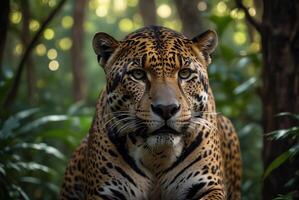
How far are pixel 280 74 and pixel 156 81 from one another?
6.63ft

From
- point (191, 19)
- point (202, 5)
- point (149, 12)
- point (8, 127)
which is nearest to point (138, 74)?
point (8, 127)

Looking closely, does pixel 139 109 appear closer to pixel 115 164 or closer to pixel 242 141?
pixel 115 164

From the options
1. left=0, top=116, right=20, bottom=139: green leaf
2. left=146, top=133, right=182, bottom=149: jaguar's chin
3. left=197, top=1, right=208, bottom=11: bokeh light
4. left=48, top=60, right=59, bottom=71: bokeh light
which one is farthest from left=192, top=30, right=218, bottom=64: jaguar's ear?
left=48, top=60, right=59, bottom=71: bokeh light

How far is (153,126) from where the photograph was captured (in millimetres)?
5824

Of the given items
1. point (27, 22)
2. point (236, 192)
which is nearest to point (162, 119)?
point (236, 192)

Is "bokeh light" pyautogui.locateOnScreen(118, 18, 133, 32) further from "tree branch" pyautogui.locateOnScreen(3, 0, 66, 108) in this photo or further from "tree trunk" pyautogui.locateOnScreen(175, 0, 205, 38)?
"tree branch" pyautogui.locateOnScreen(3, 0, 66, 108)

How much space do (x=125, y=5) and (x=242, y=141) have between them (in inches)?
692

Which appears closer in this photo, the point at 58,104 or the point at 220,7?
the point at 58,104

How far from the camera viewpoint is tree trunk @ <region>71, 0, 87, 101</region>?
17.2 meters

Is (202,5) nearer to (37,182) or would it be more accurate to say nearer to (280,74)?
(37,182)

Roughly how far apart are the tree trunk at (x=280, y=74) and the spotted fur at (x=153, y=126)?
0.88 meters

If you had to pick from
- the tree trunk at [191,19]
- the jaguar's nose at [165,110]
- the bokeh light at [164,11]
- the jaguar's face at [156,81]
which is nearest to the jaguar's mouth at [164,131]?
the jaguar's face at [156,81]

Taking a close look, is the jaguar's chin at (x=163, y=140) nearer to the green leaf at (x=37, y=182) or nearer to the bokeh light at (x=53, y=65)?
the green leaf at (x=37, y=182)

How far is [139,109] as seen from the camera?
598 centimetres
